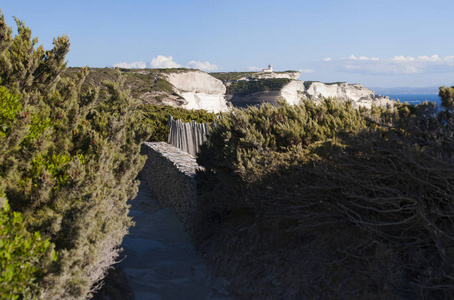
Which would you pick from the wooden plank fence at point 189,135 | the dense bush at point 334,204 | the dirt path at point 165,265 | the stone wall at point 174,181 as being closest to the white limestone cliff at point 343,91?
the wooden plank fence at point 189,135

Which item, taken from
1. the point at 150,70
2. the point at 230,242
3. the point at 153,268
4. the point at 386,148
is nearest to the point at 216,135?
the point at 230,242

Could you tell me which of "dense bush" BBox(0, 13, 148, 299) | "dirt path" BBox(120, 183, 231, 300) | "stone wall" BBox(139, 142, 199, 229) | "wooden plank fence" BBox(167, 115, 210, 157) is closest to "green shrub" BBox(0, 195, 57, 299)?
"dense bush" BBox(0, 13, 148, 299)

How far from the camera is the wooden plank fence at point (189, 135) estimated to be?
33.2ft

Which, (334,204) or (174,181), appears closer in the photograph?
(334,204)

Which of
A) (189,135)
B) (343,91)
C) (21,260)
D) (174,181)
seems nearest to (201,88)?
(343,91)

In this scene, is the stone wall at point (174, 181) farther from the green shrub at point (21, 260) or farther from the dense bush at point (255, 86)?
the dense bush at point (255, 86)

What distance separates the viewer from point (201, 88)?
155ft

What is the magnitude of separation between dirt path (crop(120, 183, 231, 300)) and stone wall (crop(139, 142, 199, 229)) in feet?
1.43

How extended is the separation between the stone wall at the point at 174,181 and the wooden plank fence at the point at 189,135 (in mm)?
818

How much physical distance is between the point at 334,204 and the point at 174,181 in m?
4.88

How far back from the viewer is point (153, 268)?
17.5ft

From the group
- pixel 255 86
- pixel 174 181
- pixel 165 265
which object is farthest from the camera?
pixel 255 86

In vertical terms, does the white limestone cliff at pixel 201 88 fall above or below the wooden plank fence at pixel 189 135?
above

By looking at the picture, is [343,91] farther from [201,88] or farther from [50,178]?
[50,178]
